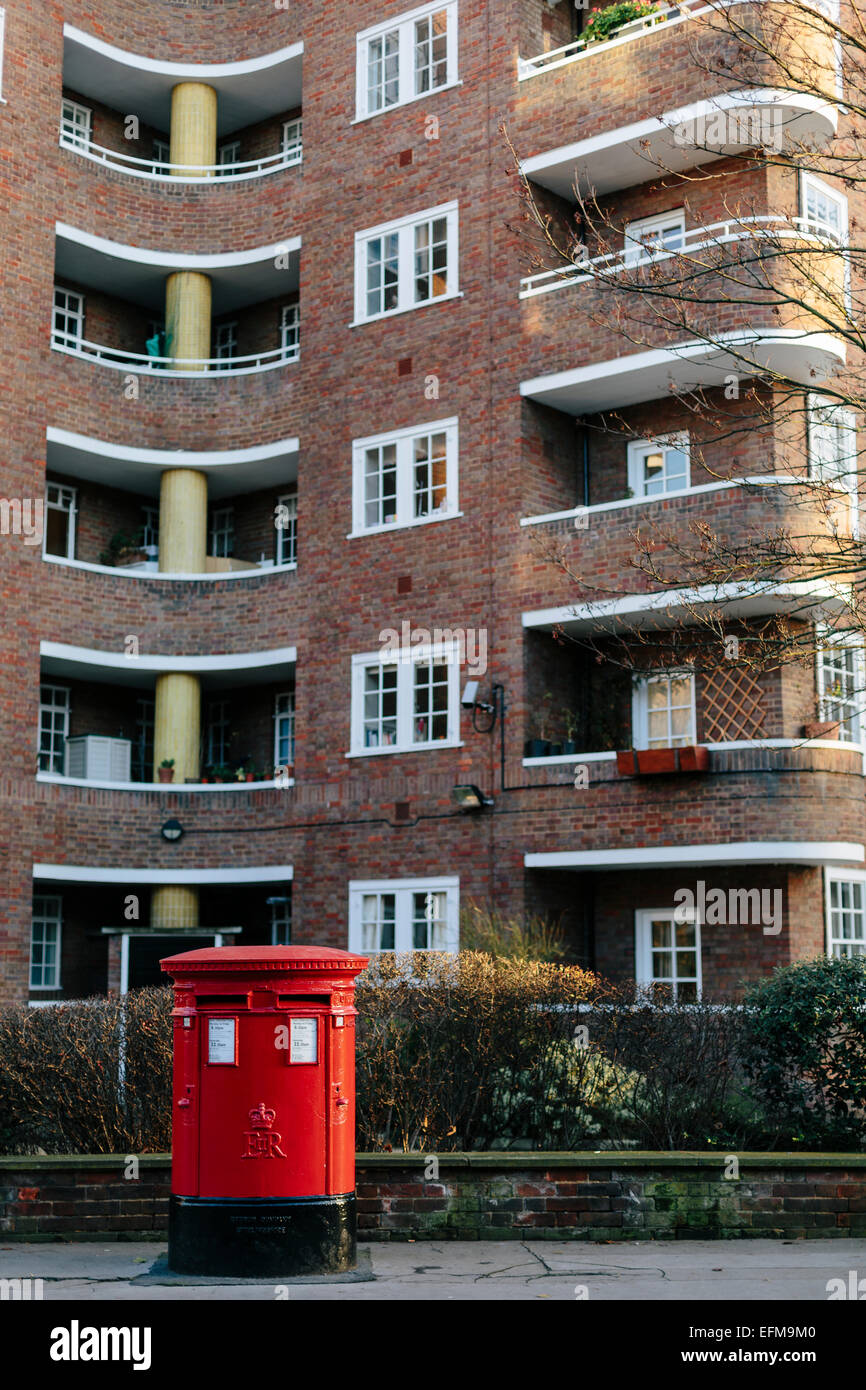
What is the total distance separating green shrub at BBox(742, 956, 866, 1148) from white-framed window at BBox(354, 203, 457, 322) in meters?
15.4

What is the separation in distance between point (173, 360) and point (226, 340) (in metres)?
2.92

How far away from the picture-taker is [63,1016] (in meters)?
12.4

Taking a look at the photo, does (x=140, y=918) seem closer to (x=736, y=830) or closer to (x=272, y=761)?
(x=272, y=761)

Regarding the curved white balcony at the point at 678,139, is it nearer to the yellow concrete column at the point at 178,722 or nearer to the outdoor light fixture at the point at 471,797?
the outdoor light fixture at the point at 471,797

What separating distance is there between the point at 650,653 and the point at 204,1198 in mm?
14811

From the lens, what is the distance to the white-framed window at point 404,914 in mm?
23000

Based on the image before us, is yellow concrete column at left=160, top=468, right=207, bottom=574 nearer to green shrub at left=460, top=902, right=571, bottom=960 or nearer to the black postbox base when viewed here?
green shrub at left=460, top=902, right=571, bottom=960

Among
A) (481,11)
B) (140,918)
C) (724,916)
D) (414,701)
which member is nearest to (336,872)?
(414,701)

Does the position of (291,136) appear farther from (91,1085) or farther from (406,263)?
(91,1085)

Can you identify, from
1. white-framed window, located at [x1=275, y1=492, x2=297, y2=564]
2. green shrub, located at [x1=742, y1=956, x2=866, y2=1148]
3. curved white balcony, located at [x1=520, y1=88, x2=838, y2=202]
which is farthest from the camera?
white-framed window, located at [x1=275, y1=492, x2=297, y2=564]

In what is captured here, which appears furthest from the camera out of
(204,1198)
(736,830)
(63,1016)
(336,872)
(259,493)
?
(259,493)

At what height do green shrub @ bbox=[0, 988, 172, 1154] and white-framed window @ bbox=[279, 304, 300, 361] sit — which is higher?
white-framed window @ bbox=[279, 304, 300, 361]

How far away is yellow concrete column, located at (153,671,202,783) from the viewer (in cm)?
2714

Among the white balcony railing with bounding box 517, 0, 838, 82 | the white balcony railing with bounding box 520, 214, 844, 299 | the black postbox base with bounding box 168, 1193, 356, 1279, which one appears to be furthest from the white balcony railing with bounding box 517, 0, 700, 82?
the black postbox base with bounding box 168, 1193, 356, 1279
